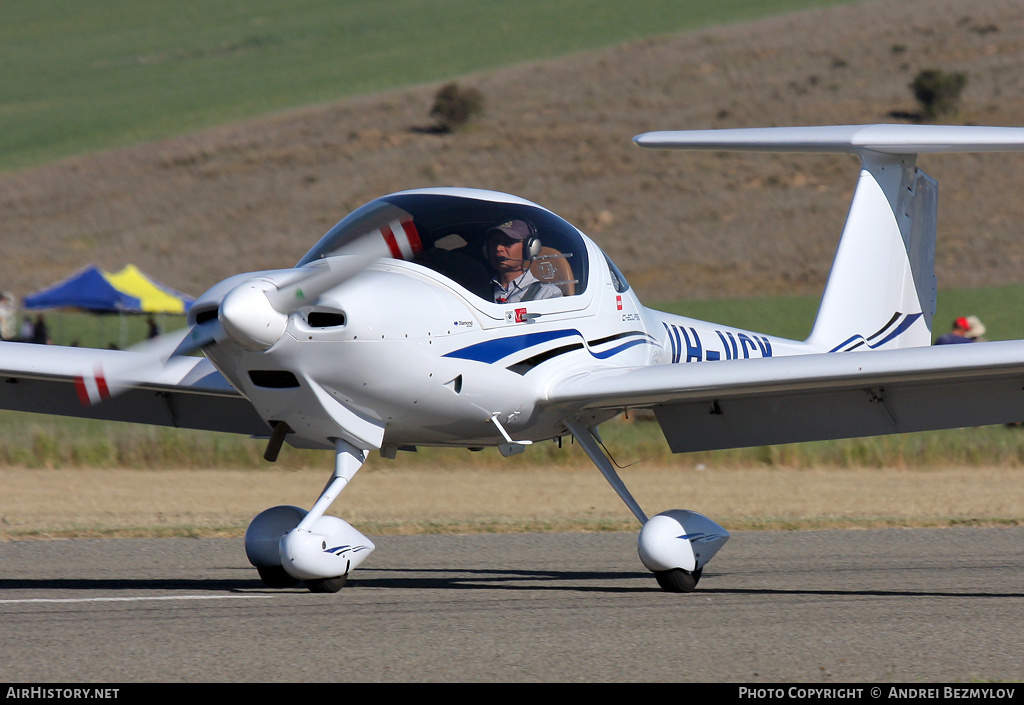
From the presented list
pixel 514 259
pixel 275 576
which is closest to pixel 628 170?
pixel 514 259

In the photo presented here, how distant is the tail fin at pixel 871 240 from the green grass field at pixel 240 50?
57870 millimetres

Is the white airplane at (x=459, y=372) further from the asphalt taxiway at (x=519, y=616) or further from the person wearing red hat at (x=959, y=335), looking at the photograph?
the person wearing red hat at (x=959, y=335)

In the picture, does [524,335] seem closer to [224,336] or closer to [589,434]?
[589,434]

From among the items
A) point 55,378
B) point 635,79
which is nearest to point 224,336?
point 55,378

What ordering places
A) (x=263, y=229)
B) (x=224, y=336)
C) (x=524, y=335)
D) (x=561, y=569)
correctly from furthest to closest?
(x=263, y=229), (x=561, y=569), (x=524, y=335), (x=224, y=336)

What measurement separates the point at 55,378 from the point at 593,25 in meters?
73.4

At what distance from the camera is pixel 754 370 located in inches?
348

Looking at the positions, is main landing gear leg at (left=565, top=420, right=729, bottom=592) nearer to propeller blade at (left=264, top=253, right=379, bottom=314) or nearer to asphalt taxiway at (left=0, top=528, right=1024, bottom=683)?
asphalt taxiway at (left=0, top=528, right=1024, bottom=683)

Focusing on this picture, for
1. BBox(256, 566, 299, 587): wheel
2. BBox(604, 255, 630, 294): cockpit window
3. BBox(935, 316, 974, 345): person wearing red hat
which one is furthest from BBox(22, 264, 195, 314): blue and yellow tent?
BBox(256, 566, 299, 587): wheel

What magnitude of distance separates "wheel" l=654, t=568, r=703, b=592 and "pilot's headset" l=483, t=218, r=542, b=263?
223cm

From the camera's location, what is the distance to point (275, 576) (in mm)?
8906

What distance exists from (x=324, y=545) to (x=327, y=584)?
1.17 ft

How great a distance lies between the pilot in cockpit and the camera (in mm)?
8570

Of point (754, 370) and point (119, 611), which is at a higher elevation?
point (754, 370)
